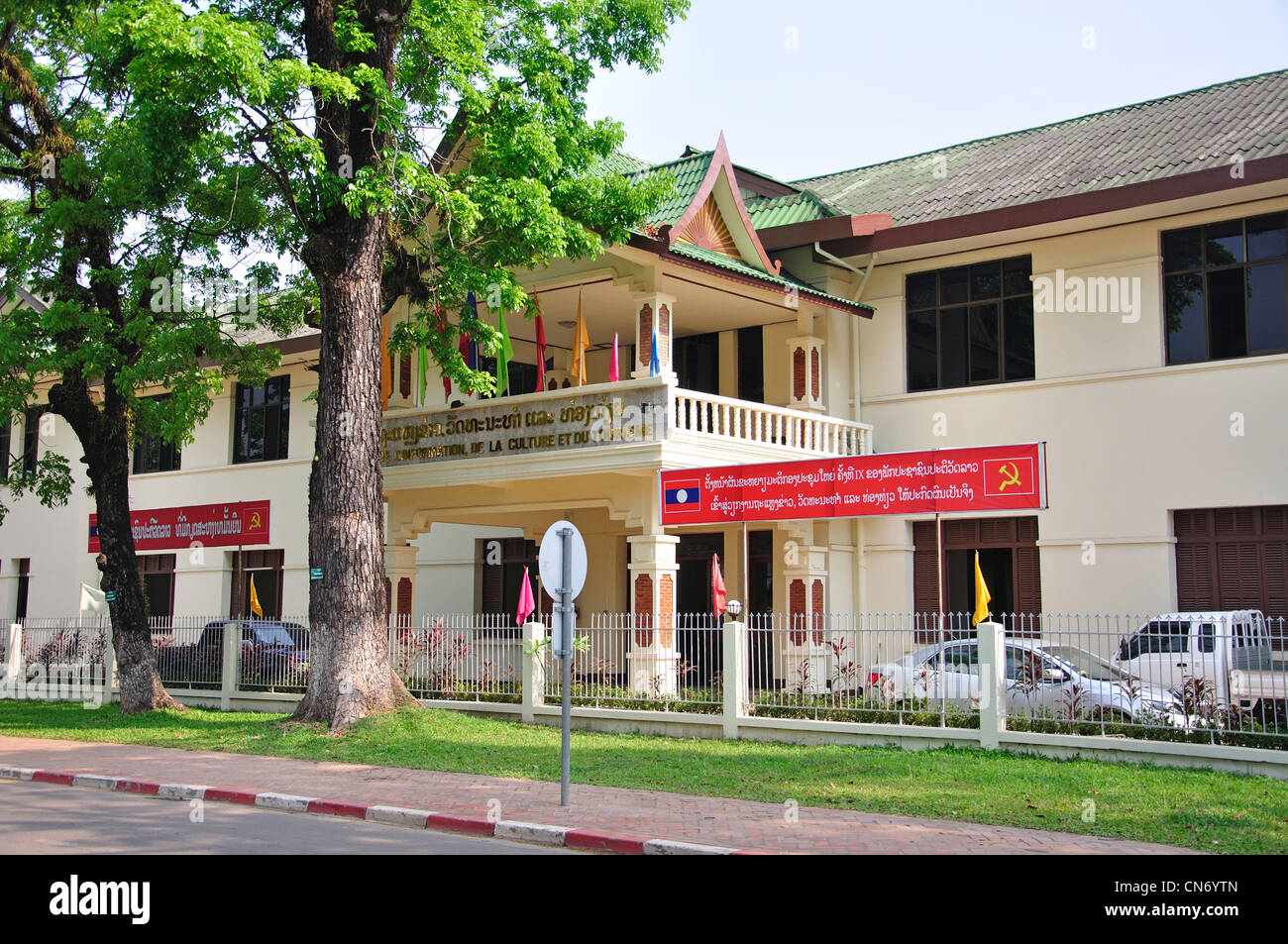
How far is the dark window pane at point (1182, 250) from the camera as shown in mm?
19047

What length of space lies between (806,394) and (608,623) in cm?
648

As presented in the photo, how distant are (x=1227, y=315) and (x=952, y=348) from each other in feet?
14.9

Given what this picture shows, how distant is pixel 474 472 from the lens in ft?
67.6

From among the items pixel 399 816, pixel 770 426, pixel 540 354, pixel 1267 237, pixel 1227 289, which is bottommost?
pixel 399 816

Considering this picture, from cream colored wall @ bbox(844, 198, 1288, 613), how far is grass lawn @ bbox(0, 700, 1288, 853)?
689 cm

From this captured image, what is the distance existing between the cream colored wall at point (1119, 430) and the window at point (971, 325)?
278 millimetres

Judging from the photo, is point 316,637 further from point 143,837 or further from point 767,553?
point 767,553

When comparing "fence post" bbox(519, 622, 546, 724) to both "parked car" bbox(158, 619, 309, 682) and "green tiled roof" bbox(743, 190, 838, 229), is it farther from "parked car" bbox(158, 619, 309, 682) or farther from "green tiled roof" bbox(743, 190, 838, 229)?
"green tiled roof" bbox(743, 190, 838, 229)

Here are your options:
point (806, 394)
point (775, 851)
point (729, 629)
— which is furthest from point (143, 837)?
A: point (806, 394)

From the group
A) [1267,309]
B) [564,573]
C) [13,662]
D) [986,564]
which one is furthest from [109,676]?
[1267,309]

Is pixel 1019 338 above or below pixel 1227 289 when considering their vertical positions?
A: below

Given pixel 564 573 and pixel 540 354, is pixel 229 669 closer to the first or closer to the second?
pixel 540 354

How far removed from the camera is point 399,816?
1066 cm

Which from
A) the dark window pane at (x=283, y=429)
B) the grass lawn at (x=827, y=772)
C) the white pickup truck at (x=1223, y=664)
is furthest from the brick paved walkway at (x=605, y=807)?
the dark window pane at (x=283, y=429)
